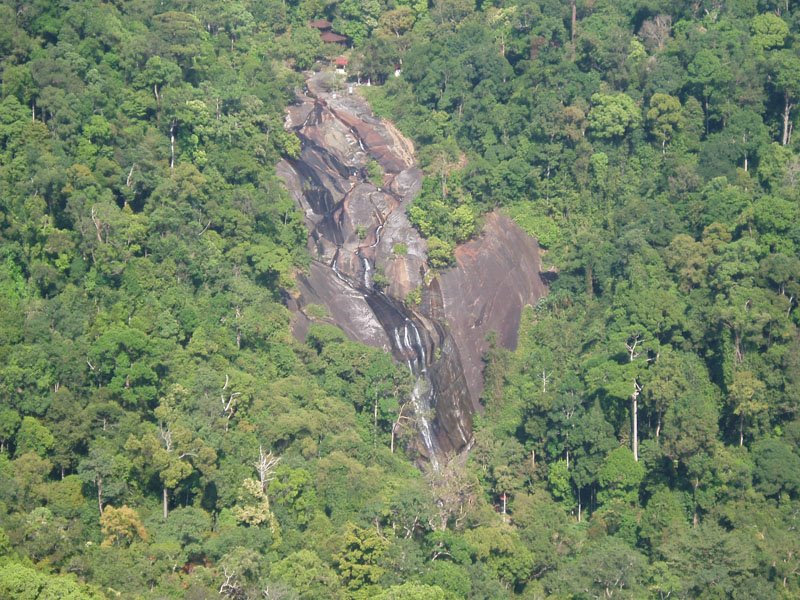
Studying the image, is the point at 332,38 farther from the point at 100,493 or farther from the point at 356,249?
the point at 100,493

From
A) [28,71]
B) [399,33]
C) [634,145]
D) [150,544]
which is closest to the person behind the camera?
[150,544]

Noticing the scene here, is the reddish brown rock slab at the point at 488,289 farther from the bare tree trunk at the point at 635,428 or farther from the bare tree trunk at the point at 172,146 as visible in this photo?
the bare tree trunk at the point at 172,146

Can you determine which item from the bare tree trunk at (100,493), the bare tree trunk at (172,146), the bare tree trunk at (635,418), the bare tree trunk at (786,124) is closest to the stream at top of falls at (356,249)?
the bare tree trunk at (172,146)

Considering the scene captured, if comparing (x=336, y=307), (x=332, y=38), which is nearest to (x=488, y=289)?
(x=336, y=307)

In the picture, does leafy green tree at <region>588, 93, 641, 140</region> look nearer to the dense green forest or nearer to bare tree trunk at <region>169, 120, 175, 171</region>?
the dense green forest

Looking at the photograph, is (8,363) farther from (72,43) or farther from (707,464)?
(707,464)

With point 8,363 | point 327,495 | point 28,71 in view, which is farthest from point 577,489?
point 28,71

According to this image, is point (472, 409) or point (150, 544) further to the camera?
point (472, 409)
